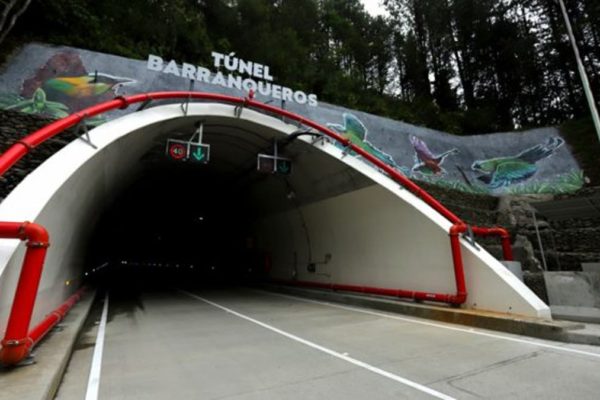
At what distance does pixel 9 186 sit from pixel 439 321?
13.6m

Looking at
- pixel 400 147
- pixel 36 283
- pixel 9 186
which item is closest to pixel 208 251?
pixel 400 147

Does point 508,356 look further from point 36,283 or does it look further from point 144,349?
point 36,283

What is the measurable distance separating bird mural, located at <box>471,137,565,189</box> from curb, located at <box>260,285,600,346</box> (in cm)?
1822

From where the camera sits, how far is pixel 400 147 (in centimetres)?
2462

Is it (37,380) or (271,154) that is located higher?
(271,154)

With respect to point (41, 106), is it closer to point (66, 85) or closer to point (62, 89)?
point (62, 89)

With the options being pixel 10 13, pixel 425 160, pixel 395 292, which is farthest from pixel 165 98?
pixel 425 160

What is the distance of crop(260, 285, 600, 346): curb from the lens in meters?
6.86

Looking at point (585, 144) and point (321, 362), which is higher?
point (585, 144)

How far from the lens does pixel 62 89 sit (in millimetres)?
16266

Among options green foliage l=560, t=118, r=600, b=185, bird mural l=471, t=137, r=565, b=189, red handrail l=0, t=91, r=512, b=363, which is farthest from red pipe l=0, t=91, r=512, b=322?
green foliage l=560, t=118, r=600, b=185

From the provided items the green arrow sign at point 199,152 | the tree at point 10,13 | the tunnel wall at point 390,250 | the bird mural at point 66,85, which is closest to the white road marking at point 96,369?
the green arrow sign at point 199,152

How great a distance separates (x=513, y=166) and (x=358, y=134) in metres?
12.8

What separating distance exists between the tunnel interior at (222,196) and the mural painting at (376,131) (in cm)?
333
